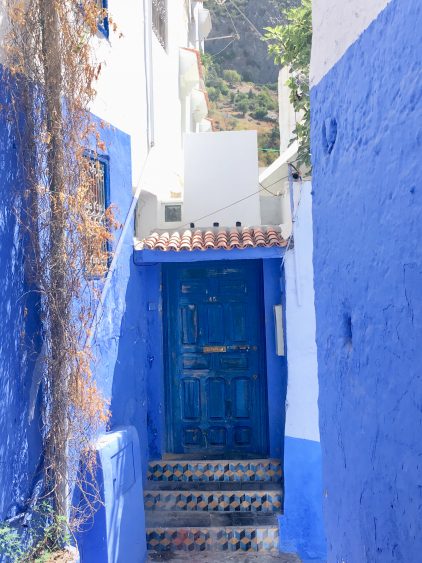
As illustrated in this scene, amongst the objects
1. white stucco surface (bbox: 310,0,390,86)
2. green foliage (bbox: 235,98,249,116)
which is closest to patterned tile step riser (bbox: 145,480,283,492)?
white stucco surface (bbox: 310,0,390,86)

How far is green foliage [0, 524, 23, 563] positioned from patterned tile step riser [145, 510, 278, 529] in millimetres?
3194

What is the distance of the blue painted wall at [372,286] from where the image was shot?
3027 millimetres

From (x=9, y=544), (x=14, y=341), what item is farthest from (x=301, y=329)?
(x=9, y=544)

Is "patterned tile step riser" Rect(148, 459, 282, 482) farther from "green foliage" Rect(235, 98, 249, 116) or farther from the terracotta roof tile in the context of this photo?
"green foliage" Rect(235, 98, 249, 116)

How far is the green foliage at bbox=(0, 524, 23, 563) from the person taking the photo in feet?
15.9

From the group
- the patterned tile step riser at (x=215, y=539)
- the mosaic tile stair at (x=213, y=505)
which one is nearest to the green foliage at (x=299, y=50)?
the mosaic tile stair at (x=213, y=505)

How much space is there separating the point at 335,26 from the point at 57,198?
2.62 metres

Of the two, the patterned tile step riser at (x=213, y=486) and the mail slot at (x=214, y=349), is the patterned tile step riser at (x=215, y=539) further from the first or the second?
the mail slot at (x=214, y=349)

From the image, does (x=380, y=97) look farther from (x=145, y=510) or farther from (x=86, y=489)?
(x=145, y=510)

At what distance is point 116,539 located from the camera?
672 cm

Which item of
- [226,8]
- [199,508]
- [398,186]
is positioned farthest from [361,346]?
[226,8]

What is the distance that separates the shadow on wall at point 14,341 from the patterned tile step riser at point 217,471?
3.53 m

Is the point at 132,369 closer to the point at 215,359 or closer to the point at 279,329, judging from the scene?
the point at 215,359

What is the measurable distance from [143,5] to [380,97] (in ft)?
24.3
